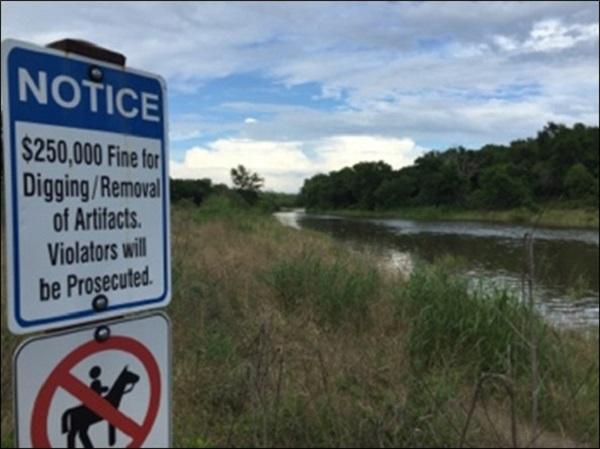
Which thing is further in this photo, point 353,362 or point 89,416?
point 353,362

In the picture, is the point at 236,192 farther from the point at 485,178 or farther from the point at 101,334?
the point at 101,334

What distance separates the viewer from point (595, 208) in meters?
38.4

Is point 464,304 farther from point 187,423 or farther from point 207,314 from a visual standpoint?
point 187,423

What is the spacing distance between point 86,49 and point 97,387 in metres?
0.71

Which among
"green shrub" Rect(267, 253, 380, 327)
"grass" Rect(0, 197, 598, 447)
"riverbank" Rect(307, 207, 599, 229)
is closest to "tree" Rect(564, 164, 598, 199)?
"riverbank" Rect(307, 207, 599, 229)

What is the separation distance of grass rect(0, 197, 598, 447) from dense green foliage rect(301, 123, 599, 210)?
2833 centimetres

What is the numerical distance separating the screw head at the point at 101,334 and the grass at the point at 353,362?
1.19 meters

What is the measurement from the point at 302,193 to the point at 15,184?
379ft

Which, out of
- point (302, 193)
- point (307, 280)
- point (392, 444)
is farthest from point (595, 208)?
point (302, 193)

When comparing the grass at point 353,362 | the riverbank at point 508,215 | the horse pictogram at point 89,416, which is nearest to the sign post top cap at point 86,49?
the horse pictogram at point 89,416

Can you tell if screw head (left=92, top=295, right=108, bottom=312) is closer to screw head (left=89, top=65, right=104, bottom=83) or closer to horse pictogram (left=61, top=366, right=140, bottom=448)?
horse pictogram (left=61, top=366, right=140, bottom=448)

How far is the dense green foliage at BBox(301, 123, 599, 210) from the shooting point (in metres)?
47.7

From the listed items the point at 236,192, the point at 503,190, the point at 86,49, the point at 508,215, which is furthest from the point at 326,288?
the point at 503,190

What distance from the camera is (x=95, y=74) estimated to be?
51.4 inches
